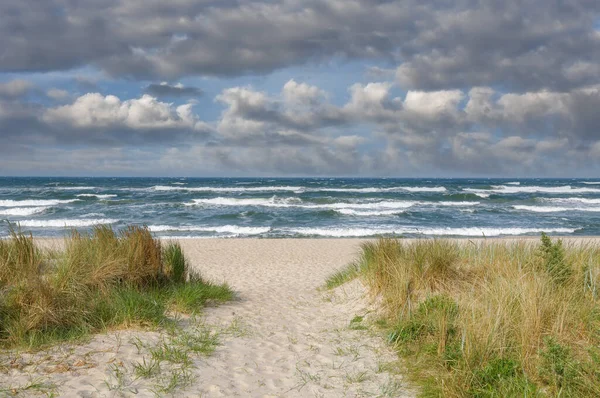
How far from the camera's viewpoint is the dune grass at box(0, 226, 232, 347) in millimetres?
5398

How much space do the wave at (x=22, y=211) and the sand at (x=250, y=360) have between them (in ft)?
91.7

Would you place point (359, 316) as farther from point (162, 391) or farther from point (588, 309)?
point (162, 391)

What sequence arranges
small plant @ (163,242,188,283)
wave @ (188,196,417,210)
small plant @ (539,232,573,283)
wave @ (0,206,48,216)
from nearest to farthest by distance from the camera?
1. small plant @ (539,232,573,283)
2. small plant @ (163,242,188,283)
3. wave @ (0,206,48,216)
4. wave @ (188,196,417,210)

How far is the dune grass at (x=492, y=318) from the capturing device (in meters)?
4.36

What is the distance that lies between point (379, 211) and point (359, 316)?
81.5 feet

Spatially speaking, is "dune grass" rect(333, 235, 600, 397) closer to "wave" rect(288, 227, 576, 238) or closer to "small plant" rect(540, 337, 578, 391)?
"small plant" rect(540, 337, 578, 391)

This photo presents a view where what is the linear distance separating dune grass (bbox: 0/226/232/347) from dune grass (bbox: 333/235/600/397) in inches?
120

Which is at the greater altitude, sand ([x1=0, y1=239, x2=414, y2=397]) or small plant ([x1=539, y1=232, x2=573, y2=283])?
small plant ([x1=539, y1=232, x2=573, y2=283])

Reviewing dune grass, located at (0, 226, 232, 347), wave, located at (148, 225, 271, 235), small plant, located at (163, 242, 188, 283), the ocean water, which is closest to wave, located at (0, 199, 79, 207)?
the ocean water

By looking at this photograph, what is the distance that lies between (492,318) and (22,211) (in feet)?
111

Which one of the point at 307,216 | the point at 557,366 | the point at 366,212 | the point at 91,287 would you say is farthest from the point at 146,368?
the point at 366,212

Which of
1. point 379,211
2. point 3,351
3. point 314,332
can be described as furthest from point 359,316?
point 379,211

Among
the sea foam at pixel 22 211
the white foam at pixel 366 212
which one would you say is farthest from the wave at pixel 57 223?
the white foam at pixel 366 212

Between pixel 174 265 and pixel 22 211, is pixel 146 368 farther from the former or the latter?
pixel 22 211
